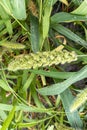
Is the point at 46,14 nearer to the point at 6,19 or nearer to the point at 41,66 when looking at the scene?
the point at 6,19

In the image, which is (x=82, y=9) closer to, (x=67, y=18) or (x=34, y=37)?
(x=67, y=18)

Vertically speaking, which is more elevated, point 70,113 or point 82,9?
point 82,9

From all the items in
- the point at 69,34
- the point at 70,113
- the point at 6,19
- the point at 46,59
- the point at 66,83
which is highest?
the point at 6,19

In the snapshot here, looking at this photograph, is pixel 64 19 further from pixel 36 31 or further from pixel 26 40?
pixel 26 40

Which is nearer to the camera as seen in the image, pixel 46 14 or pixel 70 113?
pixel 46 14

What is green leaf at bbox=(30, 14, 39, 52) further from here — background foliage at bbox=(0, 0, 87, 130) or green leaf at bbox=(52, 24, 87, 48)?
green leaf at bbox=(52, 24, 87, 48)

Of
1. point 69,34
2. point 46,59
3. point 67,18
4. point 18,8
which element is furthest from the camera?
point 69,34

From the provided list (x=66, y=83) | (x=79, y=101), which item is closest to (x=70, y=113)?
(x=66, y=83)

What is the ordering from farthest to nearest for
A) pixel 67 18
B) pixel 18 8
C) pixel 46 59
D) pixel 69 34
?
pixel 69 34 < pixel 67 18 < pixel 18 8 < pixel 46 59
